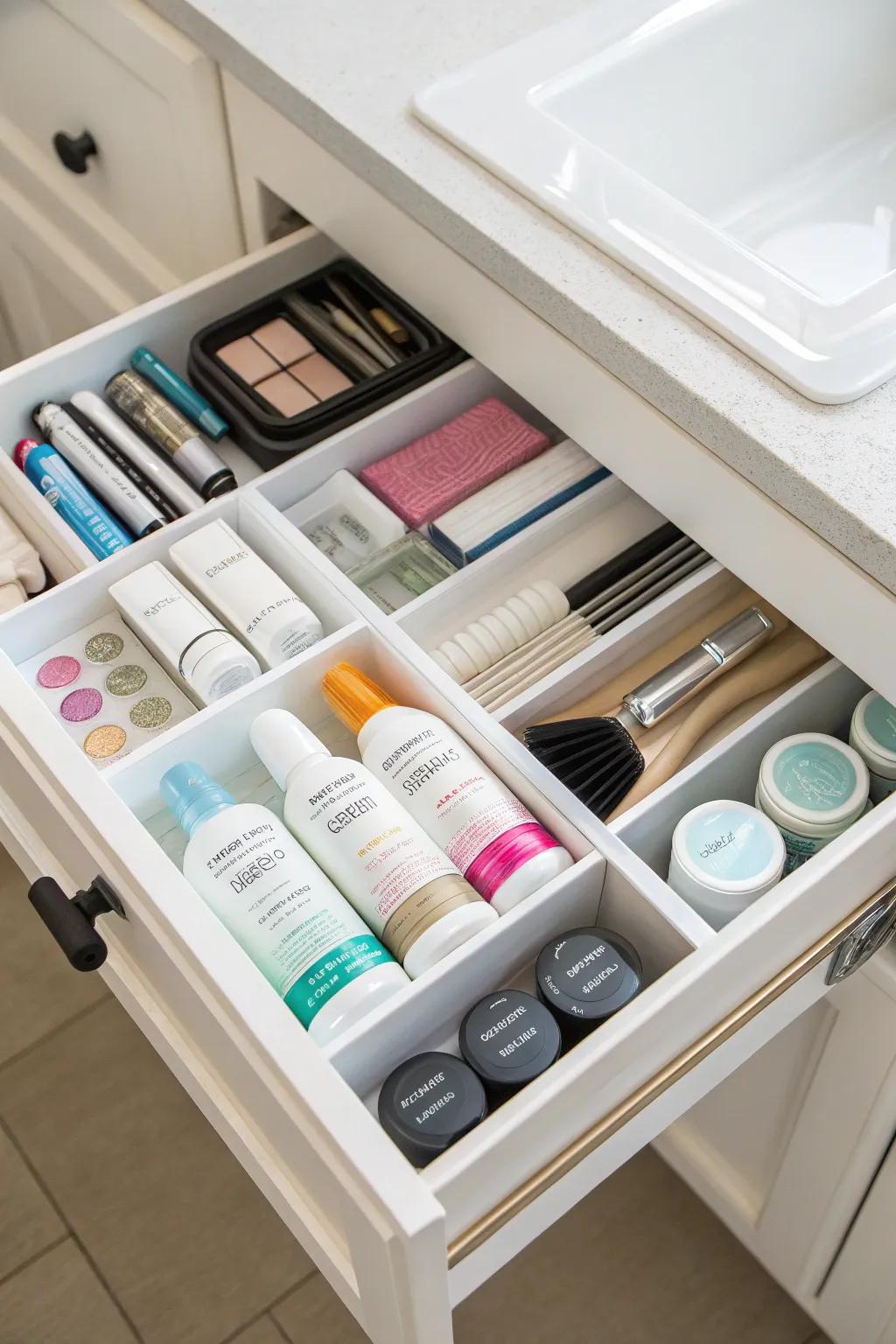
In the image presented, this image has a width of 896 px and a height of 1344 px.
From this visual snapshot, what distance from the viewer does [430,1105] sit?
0.60 m

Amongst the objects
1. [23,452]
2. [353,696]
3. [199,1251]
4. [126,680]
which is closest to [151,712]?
[126,680]

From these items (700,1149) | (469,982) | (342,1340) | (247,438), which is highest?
(247,438)

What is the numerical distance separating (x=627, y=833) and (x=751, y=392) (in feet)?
0.80

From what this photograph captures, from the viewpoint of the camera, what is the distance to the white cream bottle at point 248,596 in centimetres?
77

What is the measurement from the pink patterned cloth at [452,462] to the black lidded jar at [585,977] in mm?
321

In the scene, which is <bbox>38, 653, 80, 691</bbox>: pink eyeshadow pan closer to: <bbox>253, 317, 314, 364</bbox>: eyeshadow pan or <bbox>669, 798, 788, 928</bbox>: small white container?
<bbox>253, 317, 314, 364</bbox>: eyeshadow pan

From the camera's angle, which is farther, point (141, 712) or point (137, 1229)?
point (137, 1229)

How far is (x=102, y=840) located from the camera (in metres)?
0.66

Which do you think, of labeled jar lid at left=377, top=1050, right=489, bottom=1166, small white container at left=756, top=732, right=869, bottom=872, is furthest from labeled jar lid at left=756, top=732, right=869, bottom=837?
labeled jar lid at left=377, top=1050, right=489, bottom=1166

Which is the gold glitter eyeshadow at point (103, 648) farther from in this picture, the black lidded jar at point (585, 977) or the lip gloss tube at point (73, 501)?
the black lidded jar at point (585, 977)

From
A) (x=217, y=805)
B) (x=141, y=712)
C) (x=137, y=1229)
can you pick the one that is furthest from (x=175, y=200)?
(x=137, y=1229)


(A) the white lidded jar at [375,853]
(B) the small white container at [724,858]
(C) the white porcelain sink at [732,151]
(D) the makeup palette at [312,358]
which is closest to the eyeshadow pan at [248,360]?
(D) the makeup palette at [312,358]

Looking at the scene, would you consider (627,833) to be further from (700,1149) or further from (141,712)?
(700,1149)

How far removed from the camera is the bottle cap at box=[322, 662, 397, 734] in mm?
729
